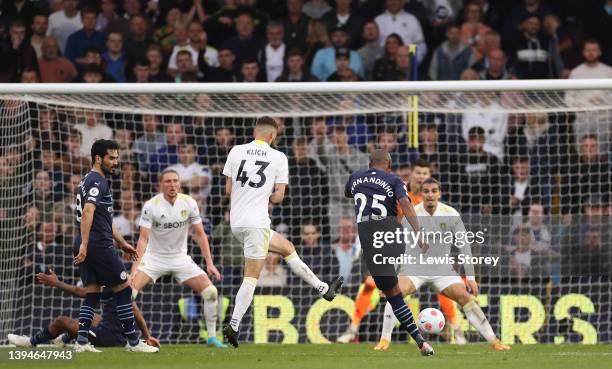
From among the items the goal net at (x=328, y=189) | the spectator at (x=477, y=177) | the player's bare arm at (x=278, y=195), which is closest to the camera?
the player's bare arm at (x=278, y=195)

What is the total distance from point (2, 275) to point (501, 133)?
6288mm

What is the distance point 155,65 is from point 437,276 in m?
5.79

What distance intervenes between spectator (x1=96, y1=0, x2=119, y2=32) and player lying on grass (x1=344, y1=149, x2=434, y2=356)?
23.9ft

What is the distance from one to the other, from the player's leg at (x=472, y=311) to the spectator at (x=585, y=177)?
2.89 meters

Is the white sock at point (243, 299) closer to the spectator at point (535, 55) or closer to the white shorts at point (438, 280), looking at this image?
the white shorts at point (438, 280)

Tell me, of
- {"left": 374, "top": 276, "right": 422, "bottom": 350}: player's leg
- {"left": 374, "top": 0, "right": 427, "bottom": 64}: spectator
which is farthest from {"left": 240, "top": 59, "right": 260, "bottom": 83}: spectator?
{"left": 374, "top": 276, "right": 422, "bottom": 350}: player's leg

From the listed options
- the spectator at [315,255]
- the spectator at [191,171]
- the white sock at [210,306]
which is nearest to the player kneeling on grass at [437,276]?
the white sock at [210,306]

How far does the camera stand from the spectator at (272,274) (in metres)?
15.0

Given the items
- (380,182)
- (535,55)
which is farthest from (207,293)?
(535,55)

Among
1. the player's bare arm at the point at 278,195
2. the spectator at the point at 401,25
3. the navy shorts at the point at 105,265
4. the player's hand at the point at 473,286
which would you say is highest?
the spectator at the point at 401,25

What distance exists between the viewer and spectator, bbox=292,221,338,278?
587 inches

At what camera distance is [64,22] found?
1806cm

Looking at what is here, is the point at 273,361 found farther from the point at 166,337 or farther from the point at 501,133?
the point at 501,133

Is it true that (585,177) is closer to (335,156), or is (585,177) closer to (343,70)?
(335,156)
